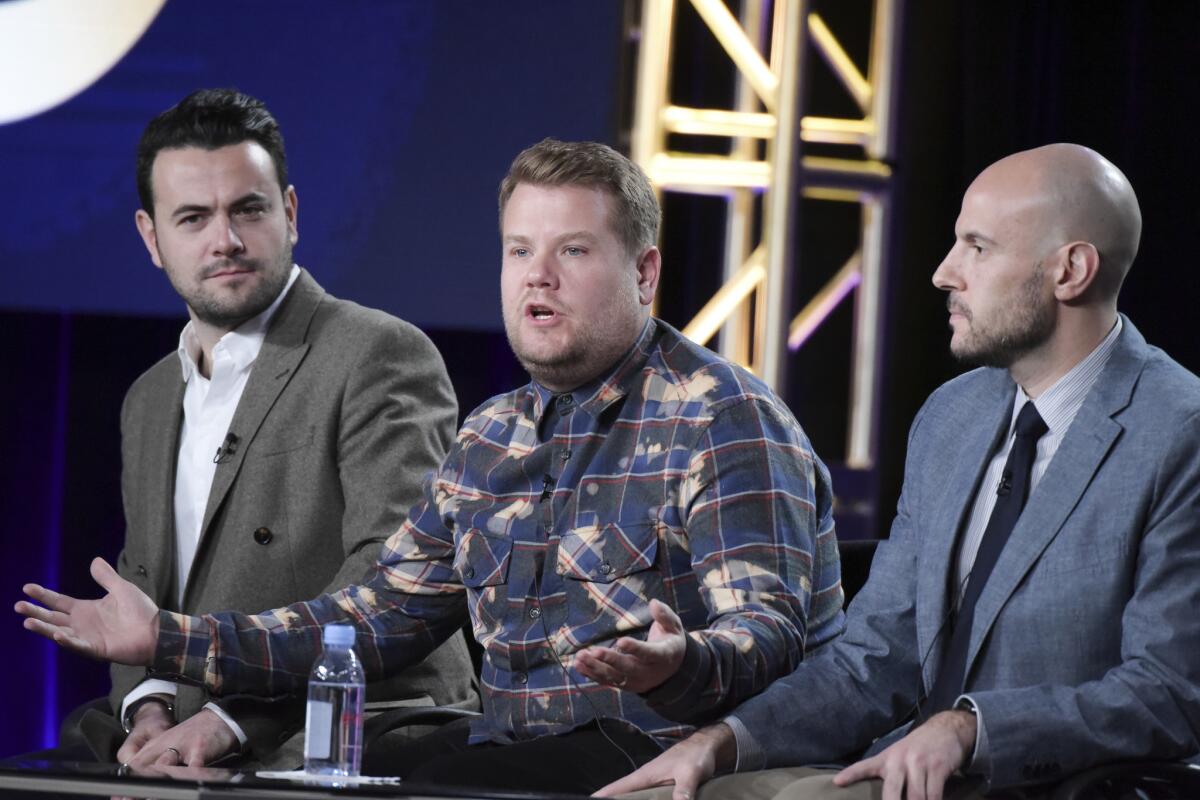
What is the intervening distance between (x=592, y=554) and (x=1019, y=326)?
72cm

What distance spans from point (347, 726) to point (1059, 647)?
0.98m

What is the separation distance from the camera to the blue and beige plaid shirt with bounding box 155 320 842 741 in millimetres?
2273

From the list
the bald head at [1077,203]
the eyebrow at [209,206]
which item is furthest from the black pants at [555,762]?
the eyebrow at [209,206]

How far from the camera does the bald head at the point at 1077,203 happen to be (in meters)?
2.33

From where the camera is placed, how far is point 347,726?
84.5 inches

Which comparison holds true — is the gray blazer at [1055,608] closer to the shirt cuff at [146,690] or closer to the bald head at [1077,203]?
the bald head at [1077,203]

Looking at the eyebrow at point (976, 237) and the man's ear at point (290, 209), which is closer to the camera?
the eyebrow at point (976, 237)

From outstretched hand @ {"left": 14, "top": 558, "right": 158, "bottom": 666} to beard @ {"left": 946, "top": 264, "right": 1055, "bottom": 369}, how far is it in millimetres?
1320

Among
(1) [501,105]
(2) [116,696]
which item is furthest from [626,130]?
(2) [116,696]

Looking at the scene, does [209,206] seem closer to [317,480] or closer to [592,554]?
[317,480]

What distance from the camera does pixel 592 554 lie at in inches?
93.0

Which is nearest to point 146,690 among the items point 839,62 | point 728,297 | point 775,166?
point 728,297

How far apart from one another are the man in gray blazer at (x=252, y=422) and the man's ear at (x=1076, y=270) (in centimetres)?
120

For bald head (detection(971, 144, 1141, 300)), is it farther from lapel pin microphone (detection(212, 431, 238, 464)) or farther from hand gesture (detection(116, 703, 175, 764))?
hand gesture (detection(116, 703, 175, 764))
